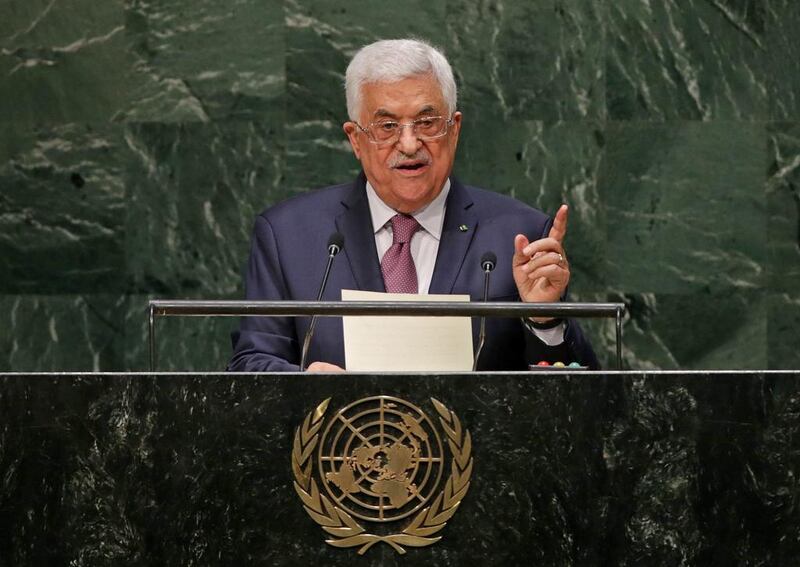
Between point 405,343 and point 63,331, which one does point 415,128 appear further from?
point 63,331

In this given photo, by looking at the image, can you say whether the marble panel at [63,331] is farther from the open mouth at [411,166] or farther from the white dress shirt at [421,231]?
the open mouth at [411,166]

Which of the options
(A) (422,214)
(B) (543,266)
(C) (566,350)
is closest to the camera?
(B) (543,266)

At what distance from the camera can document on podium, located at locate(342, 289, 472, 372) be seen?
3080 mm

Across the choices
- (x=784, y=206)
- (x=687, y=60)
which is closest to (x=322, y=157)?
(x=687, y=60)

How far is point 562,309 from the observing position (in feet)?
8.64

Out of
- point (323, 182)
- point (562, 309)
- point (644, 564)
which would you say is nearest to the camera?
point (644, 564)

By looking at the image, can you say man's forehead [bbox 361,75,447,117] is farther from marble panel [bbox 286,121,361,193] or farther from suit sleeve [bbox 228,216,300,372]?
marble panel [bbox 286,121,361,193]

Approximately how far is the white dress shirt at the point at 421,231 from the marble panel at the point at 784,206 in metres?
2.02

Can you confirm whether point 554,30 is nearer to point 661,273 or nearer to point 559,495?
point 661,273

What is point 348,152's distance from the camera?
530cm

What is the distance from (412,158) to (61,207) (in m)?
2.16

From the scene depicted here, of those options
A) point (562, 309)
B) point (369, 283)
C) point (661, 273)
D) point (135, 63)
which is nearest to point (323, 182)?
point (135, 63)

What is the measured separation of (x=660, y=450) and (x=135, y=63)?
346cm

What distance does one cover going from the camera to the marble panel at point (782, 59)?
5.36 meters
